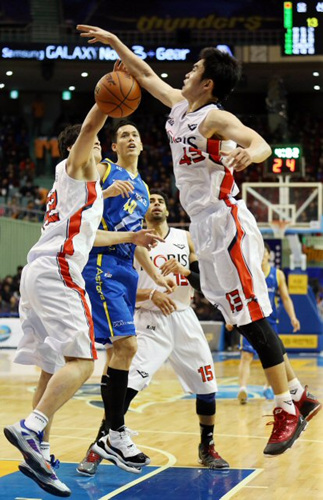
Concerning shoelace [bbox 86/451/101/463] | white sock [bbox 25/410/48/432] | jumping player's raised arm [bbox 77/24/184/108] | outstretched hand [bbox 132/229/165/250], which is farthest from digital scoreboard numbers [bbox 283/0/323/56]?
white sock [bbox 25/410/48/432]

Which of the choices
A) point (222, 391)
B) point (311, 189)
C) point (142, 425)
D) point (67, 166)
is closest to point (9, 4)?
point (311, 189)

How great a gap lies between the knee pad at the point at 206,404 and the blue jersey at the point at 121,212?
1.24 m

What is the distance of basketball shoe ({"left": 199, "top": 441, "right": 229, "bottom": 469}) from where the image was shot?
634 cm

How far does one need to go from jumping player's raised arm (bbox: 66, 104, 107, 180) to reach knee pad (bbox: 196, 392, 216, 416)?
224 cm

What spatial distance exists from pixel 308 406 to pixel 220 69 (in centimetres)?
239

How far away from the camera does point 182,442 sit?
753 cm

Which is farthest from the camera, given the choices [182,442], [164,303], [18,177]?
[18,177]

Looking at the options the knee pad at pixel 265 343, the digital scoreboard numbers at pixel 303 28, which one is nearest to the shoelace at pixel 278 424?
the knee pad at pixel 265 343

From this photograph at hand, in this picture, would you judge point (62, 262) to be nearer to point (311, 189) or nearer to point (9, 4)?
point (311, 189)

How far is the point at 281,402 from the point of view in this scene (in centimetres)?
541

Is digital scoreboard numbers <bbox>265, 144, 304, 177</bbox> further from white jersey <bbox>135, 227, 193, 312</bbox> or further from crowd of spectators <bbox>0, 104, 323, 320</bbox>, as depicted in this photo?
white jersey <bbox>135, 227, 193, 312</bbox>

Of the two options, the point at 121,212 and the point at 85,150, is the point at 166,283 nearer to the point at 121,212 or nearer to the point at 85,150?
the point at 121,212

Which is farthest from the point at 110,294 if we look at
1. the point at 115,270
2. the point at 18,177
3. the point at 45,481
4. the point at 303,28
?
the point at 18,177

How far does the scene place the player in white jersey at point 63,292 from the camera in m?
5.00
